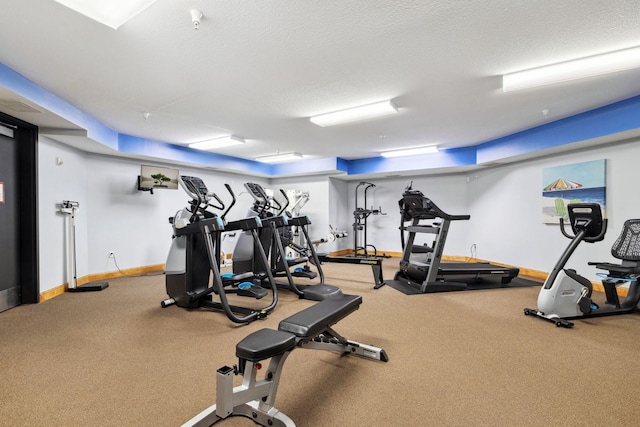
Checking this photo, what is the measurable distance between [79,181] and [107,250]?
1.30 m

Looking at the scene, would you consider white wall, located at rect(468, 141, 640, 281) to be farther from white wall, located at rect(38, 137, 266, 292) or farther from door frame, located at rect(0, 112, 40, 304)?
door frame, located at rect(0, 112, 40, 304)

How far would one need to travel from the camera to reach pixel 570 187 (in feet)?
15.8

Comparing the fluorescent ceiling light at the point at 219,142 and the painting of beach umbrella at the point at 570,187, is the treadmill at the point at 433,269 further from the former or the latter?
the fluorescent ceiling light at the point at 219,142

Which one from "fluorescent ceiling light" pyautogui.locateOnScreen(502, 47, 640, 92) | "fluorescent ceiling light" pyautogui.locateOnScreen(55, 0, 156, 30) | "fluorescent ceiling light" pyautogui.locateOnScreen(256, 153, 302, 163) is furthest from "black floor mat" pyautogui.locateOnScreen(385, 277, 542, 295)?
"fluorescent ceiling light" pyautogui.locateOnScreen(55, 0, 156, 30)

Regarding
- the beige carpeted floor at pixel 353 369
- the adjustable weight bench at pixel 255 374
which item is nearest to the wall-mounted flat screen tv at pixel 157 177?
the beige carpeted floor at pixel 353 369

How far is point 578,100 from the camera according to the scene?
371 cm

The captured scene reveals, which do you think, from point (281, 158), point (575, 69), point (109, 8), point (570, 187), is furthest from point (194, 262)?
point (570, 187)

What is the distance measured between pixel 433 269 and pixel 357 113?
2.54 metres

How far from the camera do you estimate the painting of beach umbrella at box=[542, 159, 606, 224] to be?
4422mm

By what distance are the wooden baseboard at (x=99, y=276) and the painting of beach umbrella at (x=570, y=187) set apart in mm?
7509

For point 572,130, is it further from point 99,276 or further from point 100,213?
point 99,276

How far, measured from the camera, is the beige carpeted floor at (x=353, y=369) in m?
1.68

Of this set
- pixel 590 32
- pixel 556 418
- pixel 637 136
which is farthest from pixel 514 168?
pixel 556 418

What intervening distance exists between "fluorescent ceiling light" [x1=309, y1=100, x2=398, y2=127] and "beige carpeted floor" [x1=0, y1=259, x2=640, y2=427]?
2507 millimetres
